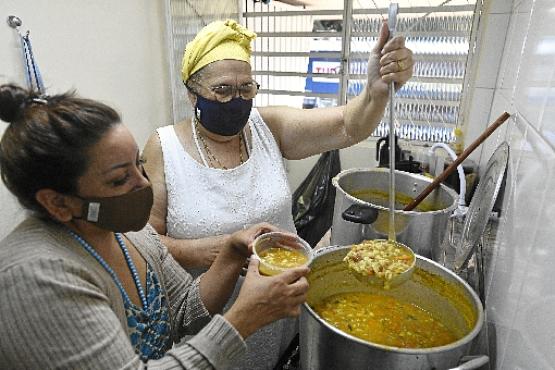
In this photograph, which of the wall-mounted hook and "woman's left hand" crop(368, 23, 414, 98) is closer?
"woman's left hand" crop(368, 23, 414, 98)

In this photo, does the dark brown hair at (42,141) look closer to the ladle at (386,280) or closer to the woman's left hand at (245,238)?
the woman's left hand at (245,238)

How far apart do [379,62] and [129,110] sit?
195 centimetres

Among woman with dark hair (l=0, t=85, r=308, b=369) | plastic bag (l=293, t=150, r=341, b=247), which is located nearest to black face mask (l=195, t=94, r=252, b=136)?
woman with dark hair (l=0, t=85, r=308, b=369)

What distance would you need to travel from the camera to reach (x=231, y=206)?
1.25 m

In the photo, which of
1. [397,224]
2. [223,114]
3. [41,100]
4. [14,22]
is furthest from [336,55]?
[41,100]

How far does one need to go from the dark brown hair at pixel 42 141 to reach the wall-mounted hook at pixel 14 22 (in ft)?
4.21

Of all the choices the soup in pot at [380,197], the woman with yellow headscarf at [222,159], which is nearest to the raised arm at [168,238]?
the woman with yellow headscarf at [222,159]

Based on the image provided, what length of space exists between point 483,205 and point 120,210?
0.91 m

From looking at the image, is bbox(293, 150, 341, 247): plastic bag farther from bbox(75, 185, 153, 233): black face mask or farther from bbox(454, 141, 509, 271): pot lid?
bbox(75, 185, 153, 233): black face mask

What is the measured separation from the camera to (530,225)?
26.8 inches

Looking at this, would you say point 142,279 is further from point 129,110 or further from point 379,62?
point 129,110

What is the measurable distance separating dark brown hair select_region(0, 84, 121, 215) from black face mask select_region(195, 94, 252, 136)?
53 centimetres

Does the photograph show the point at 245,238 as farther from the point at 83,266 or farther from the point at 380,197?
the point at 380,197

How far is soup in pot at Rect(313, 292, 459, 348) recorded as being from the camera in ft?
2.94
